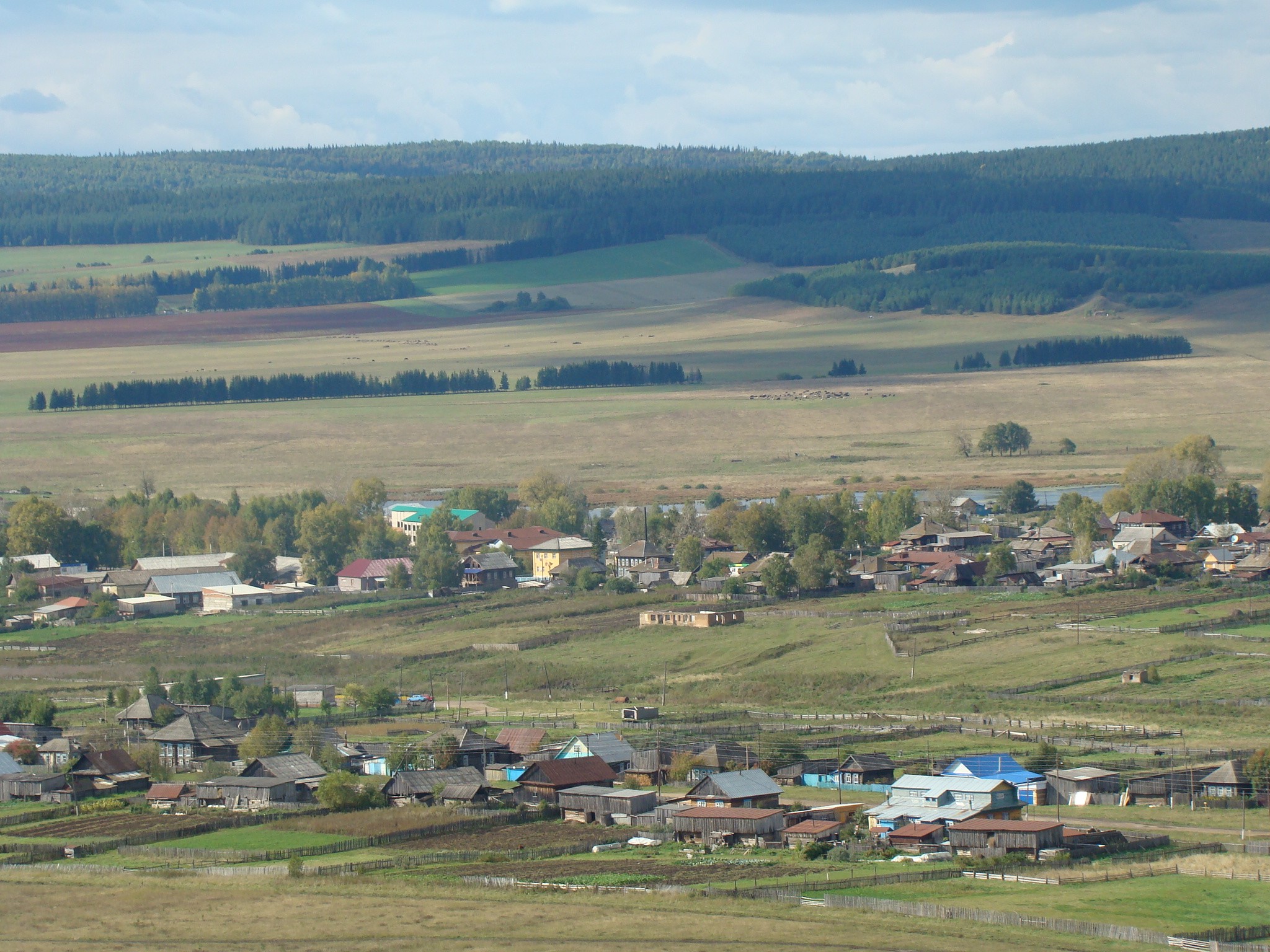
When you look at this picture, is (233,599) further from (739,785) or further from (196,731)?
(739,785)

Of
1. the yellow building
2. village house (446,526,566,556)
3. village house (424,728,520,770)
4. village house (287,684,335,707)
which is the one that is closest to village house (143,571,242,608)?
village house (446,526,566,556)

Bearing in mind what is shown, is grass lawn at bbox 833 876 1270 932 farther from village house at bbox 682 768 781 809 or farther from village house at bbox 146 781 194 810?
village house at bbox 146 781 194 810

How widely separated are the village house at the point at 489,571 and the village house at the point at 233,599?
32.4ft

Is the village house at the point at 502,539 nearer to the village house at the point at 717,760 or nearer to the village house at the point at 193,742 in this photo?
the village house at the point at 193,742

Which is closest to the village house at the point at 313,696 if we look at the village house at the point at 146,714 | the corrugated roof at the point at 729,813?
the village house at the point at 146,714

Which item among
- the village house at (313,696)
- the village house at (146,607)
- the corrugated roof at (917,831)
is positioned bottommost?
the village house at (146,607)

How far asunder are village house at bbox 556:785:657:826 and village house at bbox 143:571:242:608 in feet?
161

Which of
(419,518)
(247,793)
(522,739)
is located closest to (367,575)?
(419,518)

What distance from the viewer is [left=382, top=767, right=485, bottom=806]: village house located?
53.1 metres

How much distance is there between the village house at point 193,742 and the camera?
6116 centimetres

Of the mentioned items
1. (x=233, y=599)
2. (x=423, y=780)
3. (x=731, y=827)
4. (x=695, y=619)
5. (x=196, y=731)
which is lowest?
(x=233, y=599)

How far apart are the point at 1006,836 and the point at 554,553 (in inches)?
2419

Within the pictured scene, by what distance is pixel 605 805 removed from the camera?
50875 millimetres

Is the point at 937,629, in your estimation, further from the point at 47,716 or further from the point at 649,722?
the point at 47,716
